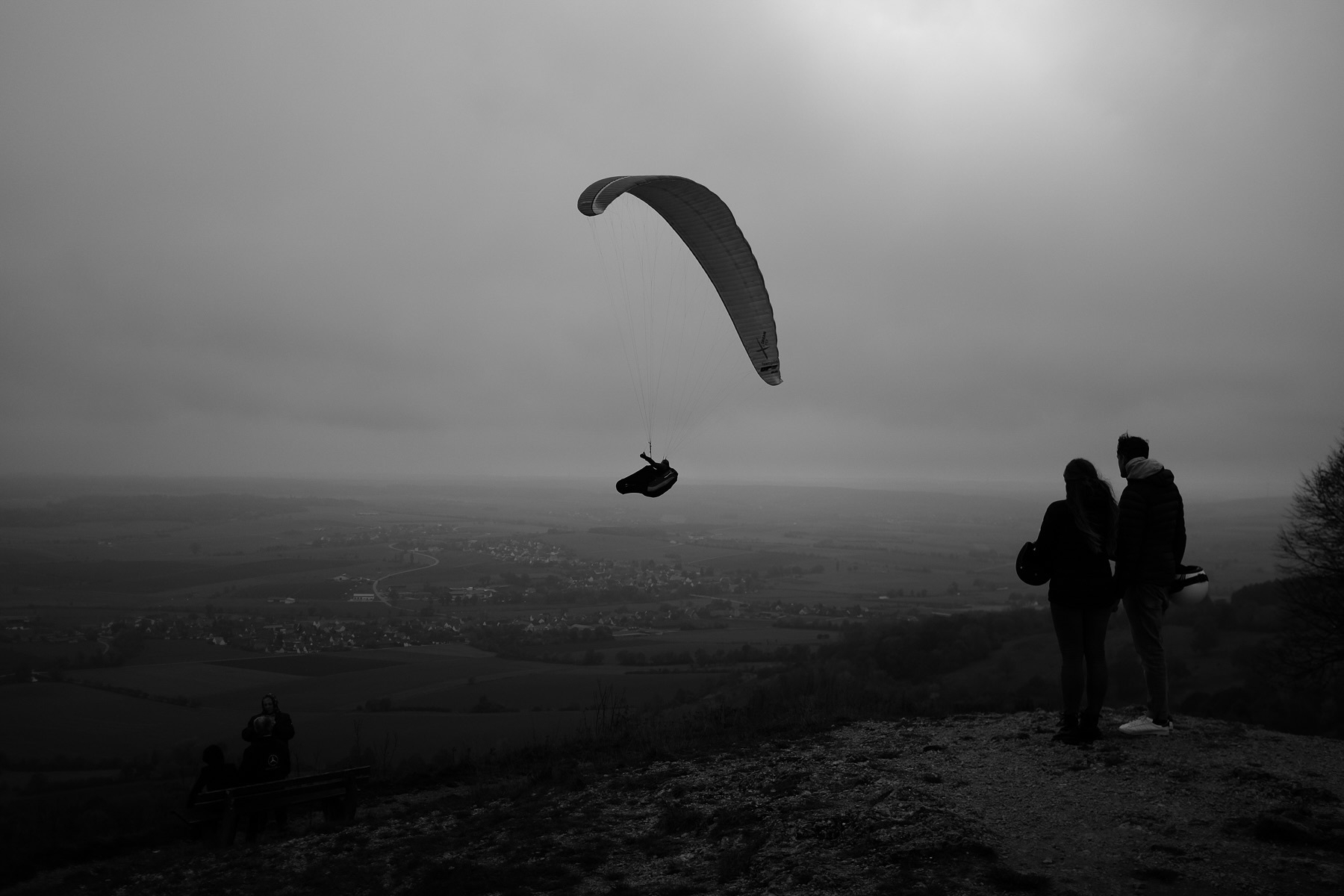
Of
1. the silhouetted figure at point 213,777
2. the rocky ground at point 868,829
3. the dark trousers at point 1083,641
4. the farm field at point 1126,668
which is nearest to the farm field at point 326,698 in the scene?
the silhouetted figure at point 213,777

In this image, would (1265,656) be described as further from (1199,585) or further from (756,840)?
(756,840)

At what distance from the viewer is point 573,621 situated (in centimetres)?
3994

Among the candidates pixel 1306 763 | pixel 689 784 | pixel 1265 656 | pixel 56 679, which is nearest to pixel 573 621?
pixel 56 679

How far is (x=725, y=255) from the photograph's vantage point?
42.4 feet

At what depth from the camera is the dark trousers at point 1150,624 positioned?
22.4 ft

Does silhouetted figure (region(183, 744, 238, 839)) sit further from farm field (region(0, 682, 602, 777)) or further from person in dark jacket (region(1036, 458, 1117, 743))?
person in dark jacket (region(1036, 458, 1117, 743))

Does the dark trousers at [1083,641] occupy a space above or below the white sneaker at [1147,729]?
above

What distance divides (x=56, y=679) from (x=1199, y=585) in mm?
32949

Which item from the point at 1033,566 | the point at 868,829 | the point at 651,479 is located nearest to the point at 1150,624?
the point at 1033,566

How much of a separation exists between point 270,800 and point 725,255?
33.4ft

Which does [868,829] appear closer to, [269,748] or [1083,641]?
[1083,641]

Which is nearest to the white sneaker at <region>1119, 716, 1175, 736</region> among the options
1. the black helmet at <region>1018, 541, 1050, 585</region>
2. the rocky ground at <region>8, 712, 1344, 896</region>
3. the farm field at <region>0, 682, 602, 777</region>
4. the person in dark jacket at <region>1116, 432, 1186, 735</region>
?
the rocky ground at <region>8, 712, 1344, 896</region>

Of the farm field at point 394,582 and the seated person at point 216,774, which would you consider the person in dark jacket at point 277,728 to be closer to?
the seated person at point 216,774

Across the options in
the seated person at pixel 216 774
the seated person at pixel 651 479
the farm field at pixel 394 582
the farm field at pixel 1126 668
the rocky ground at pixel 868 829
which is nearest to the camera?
the rocky ground at pixel 868 829
